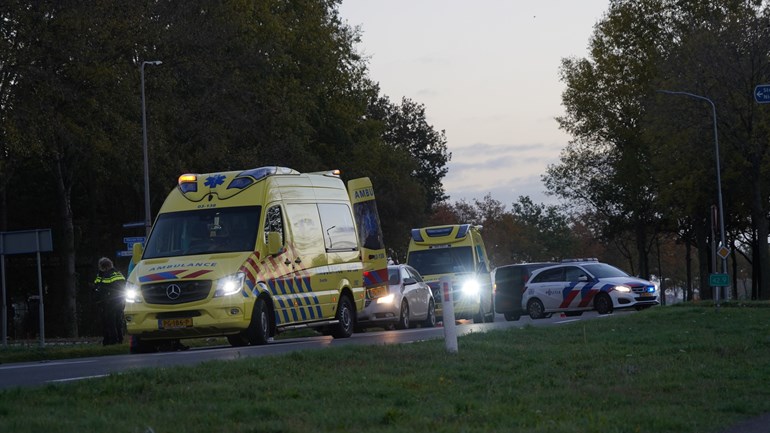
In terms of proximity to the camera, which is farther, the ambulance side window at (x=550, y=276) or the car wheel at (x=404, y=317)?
the ambulance side window at (x=550, y=276)

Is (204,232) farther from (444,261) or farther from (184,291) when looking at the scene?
(444,261)

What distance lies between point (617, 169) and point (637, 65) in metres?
5.27

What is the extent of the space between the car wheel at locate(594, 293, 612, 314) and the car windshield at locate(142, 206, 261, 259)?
1800 centimetres

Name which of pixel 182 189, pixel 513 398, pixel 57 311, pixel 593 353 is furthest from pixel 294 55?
pixel 513 398

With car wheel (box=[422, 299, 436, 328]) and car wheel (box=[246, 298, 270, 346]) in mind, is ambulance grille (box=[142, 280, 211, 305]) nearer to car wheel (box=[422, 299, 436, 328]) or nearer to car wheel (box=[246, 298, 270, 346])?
car wheel (box=[246, 298, 270, 346])

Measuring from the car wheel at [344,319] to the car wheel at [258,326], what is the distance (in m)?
3.09

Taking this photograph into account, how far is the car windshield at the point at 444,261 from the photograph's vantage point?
3769 centimetres

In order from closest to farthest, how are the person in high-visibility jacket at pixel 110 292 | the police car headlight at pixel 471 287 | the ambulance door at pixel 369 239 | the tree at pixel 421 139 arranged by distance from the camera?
the ambulance door at pixel 369 239, the person in high-visibility jacket at pixel 110 292, the police car headlight at pixel 471 287, the tree at pixel 421 139

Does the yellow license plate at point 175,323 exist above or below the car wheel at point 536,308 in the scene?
above

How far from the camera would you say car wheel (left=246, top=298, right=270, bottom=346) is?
70.5 feet

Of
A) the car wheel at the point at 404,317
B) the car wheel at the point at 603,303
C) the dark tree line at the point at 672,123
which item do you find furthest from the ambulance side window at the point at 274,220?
the dark tree line at the point at 672,123

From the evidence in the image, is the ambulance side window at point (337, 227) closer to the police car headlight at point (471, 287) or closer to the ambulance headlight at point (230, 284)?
the ambulance headlight at point (230, 284)

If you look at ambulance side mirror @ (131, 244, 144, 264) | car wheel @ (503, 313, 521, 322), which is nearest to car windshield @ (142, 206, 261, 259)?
ambulance side mirror @ (131, 244, 144, 264)

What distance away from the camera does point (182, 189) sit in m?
22.7
